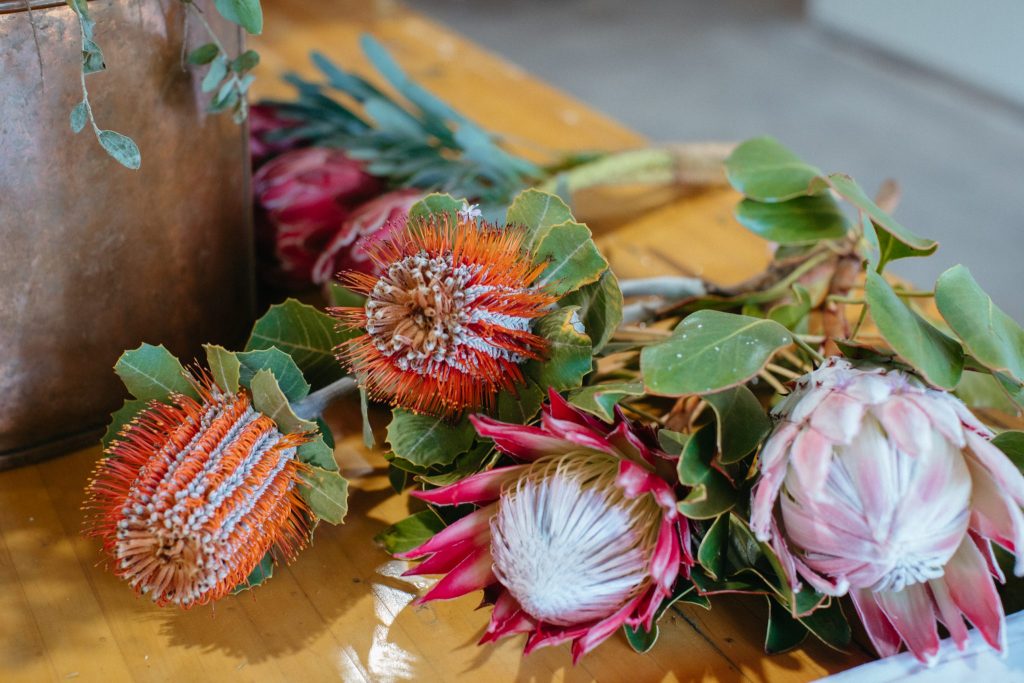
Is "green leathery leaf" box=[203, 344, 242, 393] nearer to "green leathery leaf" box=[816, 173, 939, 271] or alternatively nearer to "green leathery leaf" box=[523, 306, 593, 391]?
"green leathery leaf" box=[523, 306, 593, 391]

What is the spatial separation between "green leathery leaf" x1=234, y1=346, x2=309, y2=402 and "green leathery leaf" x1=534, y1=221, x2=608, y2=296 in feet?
0.36

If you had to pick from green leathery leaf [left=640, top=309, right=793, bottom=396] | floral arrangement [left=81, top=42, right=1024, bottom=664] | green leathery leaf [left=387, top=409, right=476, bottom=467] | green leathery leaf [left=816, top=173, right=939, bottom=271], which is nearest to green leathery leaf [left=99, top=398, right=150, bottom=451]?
floral arrangement [left=81, top=42, right=1024, bottom=664]

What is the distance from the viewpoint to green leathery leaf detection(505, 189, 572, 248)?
0.44m

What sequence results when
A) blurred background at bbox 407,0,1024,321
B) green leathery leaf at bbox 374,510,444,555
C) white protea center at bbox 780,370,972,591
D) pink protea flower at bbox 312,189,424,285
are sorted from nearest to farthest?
white protea center at bbox 780,370,972,591 < green leathery leaf at bbox 374,510,444,555 < pink protea flower at bbox 312,189,424,285 < blurred background at bbox 407,0,1024,321

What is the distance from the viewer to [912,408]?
14.3 inches

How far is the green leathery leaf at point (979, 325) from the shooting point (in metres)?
0.39

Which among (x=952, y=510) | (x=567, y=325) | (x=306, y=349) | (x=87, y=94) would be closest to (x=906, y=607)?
(x=952, y=510)

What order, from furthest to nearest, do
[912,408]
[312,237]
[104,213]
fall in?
[312,237], [104,213], [912,408]

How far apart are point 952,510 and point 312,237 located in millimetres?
407

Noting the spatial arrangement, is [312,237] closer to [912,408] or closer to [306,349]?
[306,349]

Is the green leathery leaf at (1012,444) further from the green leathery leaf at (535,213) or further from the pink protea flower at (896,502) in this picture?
the green leathery leaf at (535,213)

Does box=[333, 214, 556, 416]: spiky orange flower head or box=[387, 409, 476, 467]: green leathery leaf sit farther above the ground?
box=[333, 214, 556, 416]: spiky orange flower head

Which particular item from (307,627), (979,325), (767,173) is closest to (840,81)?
(767,173)

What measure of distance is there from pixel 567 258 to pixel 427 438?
0.10 m
